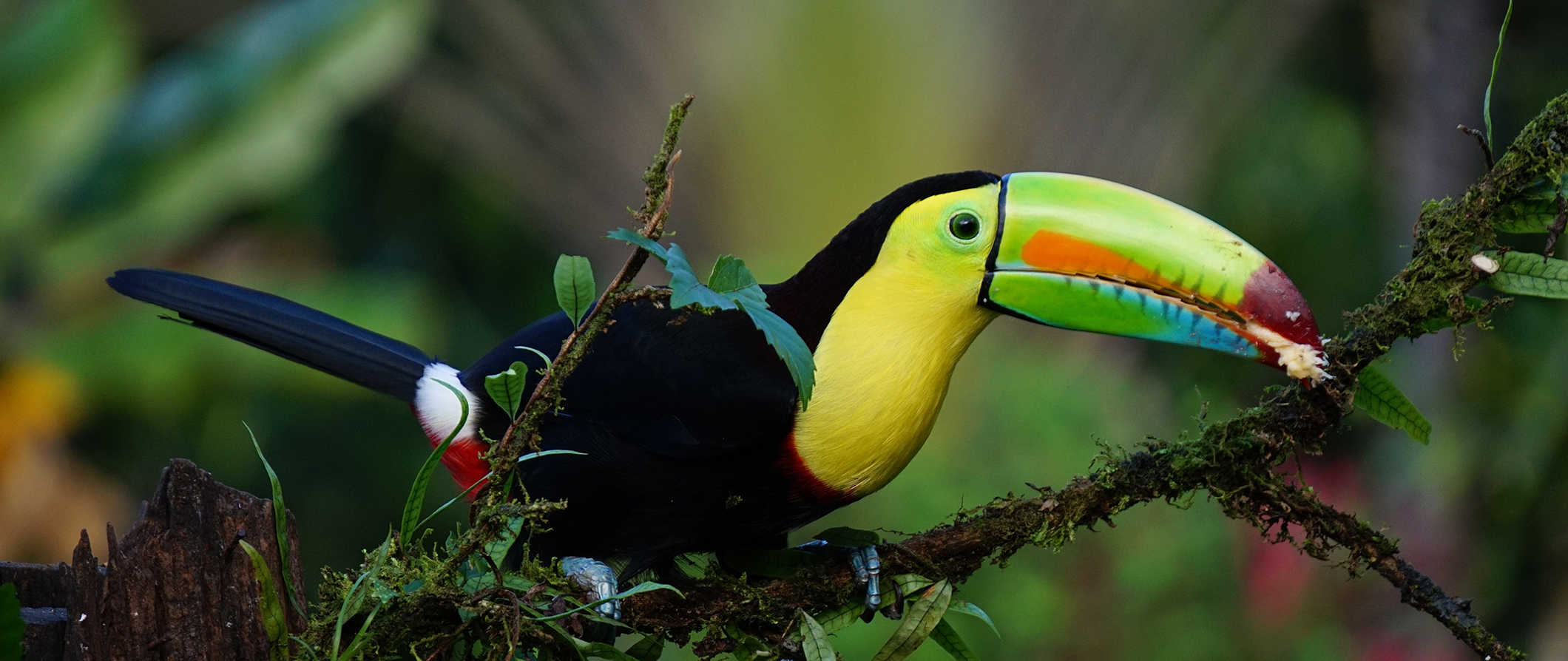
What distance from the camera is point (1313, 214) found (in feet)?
13.0

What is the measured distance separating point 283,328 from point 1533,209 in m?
1.15

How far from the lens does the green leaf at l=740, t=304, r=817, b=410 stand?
3.10ft

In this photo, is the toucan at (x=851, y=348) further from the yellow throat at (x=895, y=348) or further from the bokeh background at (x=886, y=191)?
the bokeh background at (x=886, y=191)

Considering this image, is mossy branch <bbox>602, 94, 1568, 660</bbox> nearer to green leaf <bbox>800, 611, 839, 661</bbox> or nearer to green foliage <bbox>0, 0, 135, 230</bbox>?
green leaf <bbox>800, 611, 839, 661</bbox>

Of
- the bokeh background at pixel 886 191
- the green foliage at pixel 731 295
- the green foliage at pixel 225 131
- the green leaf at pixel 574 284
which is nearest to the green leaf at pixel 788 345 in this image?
the green foliage at pixel 731 295

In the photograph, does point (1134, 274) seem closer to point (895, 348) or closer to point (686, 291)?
point (895, 348)

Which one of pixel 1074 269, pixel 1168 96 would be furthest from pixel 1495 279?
pixel 1168 96

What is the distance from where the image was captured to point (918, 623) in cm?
114

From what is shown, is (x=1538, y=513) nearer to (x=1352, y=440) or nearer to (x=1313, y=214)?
(x=1352, y=440)

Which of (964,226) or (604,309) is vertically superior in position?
(964,226)

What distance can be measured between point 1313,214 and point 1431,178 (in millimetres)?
978

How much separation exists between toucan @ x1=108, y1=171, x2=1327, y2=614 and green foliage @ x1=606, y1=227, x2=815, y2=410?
294 millimetres

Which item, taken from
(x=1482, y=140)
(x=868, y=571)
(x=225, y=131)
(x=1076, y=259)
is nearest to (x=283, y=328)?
(x=868, y=571)

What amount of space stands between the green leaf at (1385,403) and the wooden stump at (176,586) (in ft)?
2.74
